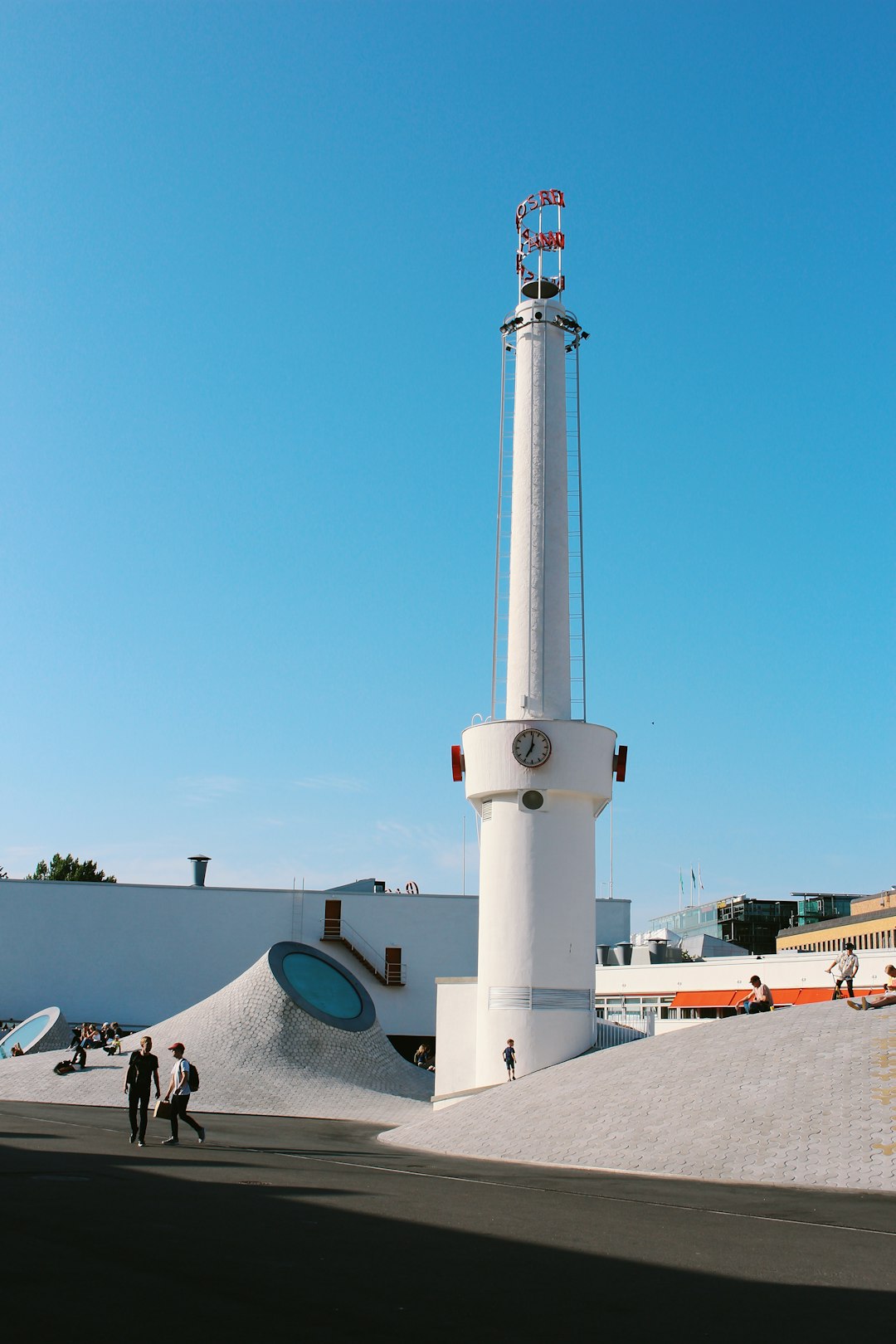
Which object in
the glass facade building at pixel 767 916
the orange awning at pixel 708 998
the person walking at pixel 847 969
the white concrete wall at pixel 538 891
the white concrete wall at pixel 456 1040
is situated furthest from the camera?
the glass facade building at pixel 767 916

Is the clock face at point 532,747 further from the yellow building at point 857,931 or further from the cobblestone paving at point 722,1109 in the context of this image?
the yellow building at point 857,931

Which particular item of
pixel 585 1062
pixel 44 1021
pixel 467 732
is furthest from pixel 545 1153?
pixel 44 1021

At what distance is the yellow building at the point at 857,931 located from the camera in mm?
57119

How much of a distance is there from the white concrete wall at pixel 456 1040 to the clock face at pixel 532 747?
20.5ft

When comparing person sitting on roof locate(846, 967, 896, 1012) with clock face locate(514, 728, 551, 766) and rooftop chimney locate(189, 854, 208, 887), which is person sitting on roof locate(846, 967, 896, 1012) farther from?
rooftop chimney locate(189, 854, 208, 887)

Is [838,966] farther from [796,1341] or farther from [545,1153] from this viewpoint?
[796,1341]

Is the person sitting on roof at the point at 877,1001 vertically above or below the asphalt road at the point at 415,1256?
above

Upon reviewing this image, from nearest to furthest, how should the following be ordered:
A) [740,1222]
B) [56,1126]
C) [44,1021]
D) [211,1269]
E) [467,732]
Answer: [211,1269] < [740,1222] < [56,1126] < [467,732] < [44,1021]

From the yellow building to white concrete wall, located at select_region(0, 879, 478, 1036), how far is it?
1830cm

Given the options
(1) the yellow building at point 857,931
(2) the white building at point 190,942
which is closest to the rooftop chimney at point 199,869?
(2) the white building at point 190,942

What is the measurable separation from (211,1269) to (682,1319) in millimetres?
3306

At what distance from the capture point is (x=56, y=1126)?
23.3 m

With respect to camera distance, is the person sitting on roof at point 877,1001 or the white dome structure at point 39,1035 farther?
the white dome structure at point 39,1035

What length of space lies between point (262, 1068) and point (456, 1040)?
20.3 ft
